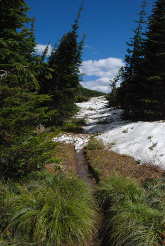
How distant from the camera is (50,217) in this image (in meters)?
4.16

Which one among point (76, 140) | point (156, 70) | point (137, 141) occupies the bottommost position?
point (76, 140)

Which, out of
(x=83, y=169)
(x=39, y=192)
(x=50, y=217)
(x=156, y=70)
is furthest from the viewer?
(x=156, y=70)

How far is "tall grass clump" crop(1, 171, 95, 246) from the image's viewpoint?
12.7ft

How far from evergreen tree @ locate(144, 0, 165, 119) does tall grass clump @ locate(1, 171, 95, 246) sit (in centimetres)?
1211

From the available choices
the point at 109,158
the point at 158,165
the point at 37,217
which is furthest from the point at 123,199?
the point at 109,158

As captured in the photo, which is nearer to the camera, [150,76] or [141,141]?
[141,141]

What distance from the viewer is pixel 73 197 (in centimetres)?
484

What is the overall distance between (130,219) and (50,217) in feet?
5.80

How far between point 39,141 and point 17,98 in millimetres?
1230

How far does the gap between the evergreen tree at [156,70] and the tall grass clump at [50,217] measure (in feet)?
39.7

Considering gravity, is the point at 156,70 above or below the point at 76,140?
above

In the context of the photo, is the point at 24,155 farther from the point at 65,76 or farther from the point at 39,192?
the point at 65,76

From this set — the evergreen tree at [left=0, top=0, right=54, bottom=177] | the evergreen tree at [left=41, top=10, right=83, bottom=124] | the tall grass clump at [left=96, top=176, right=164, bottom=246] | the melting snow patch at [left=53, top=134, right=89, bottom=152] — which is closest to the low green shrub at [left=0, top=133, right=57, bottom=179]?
the evergreen tree at [left=0, top=0, right=54, bottom=177]

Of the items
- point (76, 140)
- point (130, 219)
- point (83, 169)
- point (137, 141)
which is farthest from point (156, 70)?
point (130, 219)
